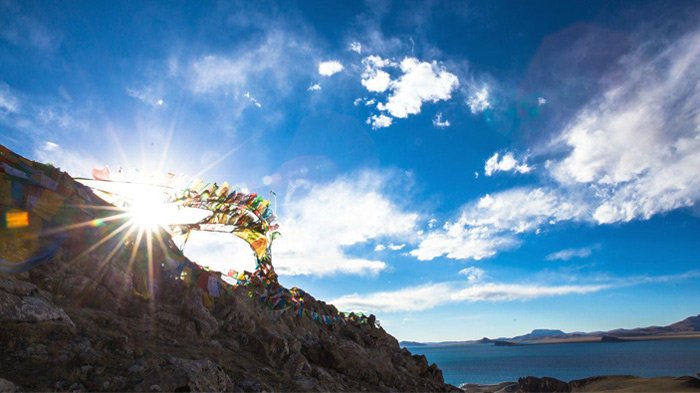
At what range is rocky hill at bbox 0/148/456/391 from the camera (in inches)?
230

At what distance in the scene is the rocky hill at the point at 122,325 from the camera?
5.85 m

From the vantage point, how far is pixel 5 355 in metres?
5.52

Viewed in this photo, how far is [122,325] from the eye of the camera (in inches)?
305

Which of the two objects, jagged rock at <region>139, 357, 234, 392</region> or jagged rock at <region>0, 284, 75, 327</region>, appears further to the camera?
jagged rock at <region>0, 284, 75, 327</region>

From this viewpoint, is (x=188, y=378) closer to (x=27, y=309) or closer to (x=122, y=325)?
(x=122, y=325)

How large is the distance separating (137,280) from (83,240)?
5.58 feet

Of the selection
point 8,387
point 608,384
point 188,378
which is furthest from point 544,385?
point 8,387

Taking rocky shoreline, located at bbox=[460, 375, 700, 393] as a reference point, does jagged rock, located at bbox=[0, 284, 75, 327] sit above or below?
above

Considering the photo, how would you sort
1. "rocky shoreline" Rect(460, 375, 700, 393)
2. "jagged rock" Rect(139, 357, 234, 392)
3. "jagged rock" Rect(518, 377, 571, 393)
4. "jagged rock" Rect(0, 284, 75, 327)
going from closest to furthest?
1. "jagged rock" Rect(139, 357, 234, 392)
2. "jagged rock" Rect(0, 284, 75, 327)
3. "rocky shoreline" Rect(460, 375, 700, 393)
4. "jagged rock" Rect(518, 377, 571, 393)

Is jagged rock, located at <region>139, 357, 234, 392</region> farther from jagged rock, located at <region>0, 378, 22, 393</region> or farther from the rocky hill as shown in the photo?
jagged rock, located at <region>0, 378, 22, 393</region>

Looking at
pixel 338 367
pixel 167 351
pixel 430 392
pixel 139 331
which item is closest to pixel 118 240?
pixel 139 331

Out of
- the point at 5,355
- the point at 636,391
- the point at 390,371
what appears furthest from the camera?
the point at 636,391

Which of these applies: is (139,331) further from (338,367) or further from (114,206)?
(338,367)

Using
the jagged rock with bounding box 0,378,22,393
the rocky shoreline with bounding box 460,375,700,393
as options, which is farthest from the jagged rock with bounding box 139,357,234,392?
the rocky shoreline with bounding box 460,375,700,393
